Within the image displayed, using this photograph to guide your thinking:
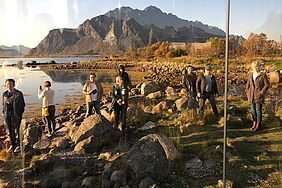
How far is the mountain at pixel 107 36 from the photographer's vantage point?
470 cm

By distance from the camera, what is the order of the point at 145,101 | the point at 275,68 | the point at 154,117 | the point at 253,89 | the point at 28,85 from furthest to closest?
1. the point at 275,68
2. the point at 145,101
3. the point at 28,85
4. the point at 154,117
5. the point at 253,89

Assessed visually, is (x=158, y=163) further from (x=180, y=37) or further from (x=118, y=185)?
(x=180, y=37)

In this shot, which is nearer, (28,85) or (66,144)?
(66,144)

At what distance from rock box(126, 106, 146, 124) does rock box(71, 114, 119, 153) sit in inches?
36.2

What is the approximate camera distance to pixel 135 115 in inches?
235

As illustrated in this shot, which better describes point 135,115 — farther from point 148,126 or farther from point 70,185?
point 70,185

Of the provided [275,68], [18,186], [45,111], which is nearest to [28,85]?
[45,111]

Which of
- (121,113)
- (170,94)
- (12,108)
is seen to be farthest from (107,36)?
(170,94)

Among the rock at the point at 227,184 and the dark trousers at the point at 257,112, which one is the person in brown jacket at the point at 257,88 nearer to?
the dark trousers at the point at 257,112

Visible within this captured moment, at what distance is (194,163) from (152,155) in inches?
24.1

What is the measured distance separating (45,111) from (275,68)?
13813 mm

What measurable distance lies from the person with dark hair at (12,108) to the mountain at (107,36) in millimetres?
694

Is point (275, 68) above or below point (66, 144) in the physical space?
above

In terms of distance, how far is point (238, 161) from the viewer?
12.2ft
